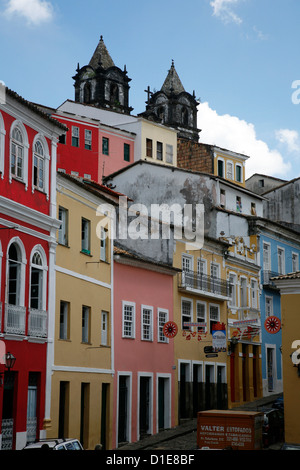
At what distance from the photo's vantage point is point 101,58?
95.0 meters

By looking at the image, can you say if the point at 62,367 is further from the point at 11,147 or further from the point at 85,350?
the point at 11,147

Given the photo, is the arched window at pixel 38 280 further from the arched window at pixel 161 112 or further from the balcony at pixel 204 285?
the arched window at pixel 161 112

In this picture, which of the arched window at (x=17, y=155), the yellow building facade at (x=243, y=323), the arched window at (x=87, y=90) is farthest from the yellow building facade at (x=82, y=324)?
the arched window at (x=87, y=90)

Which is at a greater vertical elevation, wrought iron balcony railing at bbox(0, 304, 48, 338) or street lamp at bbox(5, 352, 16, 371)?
wrought iron balcony railing at bbox(0, 304, 48, 338)

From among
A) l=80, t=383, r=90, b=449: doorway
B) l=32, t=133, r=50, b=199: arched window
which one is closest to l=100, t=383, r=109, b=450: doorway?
l=80, t=383, r=90, b=449: doorway

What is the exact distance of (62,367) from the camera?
27781mm

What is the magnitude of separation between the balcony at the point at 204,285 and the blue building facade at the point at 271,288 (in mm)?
5239

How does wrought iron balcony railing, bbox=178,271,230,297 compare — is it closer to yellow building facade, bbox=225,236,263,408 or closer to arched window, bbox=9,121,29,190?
yellow building facade, bbox=225,236,263,408

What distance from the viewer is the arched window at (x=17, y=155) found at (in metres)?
25.4

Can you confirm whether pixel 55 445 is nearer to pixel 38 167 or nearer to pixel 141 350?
pixel 38 167

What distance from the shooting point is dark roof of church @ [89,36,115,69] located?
94.8 meters

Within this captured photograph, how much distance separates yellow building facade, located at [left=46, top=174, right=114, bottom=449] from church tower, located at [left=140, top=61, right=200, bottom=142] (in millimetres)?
72018

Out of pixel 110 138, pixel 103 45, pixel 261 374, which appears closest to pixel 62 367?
pixel 261 374
